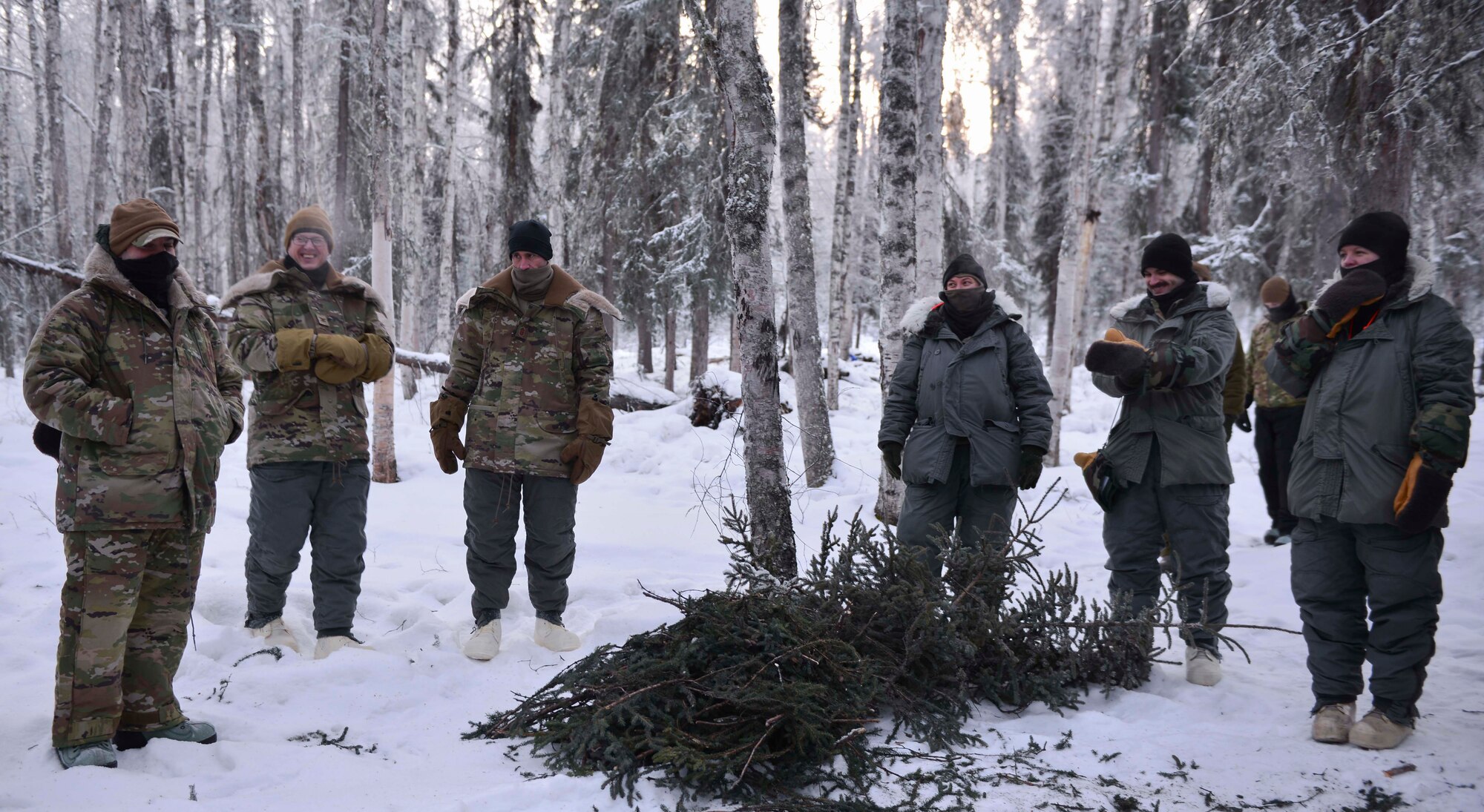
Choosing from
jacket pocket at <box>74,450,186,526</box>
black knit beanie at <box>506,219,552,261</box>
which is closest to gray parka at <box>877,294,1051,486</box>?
black knit beanie at <box>506,219,552,261</box>

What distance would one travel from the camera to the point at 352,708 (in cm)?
340

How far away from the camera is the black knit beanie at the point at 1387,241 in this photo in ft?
10.5

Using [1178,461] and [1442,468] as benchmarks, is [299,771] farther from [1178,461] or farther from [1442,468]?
[1442,468]

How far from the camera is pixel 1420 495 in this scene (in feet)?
9.55

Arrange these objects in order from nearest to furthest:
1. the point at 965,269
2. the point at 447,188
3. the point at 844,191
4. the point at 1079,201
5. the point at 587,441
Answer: the point at 587,441
the point at 965,269
the point at 1079,201
the point at 447,188
the point at 844,191

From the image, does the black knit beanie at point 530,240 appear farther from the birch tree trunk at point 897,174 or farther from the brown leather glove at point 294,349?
the birch tree trunk at point 897,174

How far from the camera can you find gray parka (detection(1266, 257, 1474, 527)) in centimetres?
298

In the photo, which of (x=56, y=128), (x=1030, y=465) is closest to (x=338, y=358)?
(x=1030, y=465)

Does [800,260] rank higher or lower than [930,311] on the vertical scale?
higher

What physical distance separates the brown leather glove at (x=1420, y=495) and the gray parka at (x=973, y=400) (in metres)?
1.39

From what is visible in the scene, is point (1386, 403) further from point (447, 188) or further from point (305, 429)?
point (447, 188)

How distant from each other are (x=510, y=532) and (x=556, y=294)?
4.30 feet

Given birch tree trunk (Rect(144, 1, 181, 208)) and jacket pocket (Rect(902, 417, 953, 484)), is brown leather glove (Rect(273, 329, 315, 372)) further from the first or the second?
birch tree trunk (Rect(144, 1, 181, 208))

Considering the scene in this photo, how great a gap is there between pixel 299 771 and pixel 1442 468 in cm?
434
